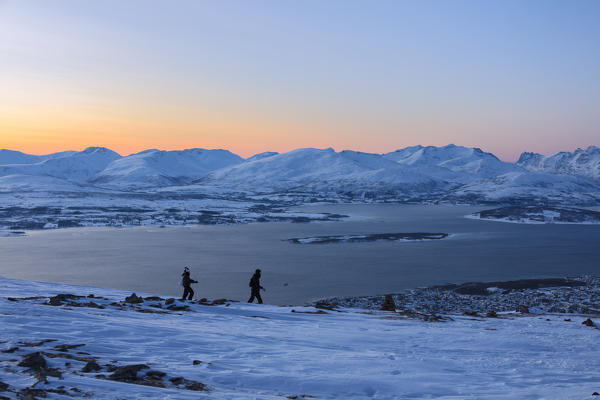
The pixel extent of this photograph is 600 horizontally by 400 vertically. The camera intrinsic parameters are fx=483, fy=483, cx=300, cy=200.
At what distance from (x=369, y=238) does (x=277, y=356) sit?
232 ft

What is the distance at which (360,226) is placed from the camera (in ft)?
333

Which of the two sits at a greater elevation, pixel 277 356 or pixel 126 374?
pixel 126 374

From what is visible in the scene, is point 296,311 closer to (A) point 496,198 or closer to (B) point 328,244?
(B) point 328,244

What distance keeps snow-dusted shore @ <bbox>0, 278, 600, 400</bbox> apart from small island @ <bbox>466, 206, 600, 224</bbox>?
11545 cm

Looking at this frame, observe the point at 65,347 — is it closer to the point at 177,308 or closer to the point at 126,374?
the point at 126,374

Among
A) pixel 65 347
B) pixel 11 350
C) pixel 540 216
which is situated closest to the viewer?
pixel 11 350

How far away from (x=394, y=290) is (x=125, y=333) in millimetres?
33811

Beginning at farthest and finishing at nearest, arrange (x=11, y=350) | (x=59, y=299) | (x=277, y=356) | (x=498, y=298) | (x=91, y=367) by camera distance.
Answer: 1. (x=498, y=298)
2. (x=59, y=299)
3. (x=277, y=356)
4. (x=11, y=350)
5. (x=91, y=367)

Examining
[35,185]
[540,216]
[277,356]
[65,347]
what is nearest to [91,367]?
[65,347]

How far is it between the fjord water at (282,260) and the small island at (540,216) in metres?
27.3

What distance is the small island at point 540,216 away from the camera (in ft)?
390

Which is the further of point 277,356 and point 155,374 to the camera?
point 277,356

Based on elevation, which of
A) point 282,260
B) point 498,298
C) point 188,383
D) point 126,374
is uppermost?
point 126,374

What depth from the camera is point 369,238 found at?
79.6 metres
